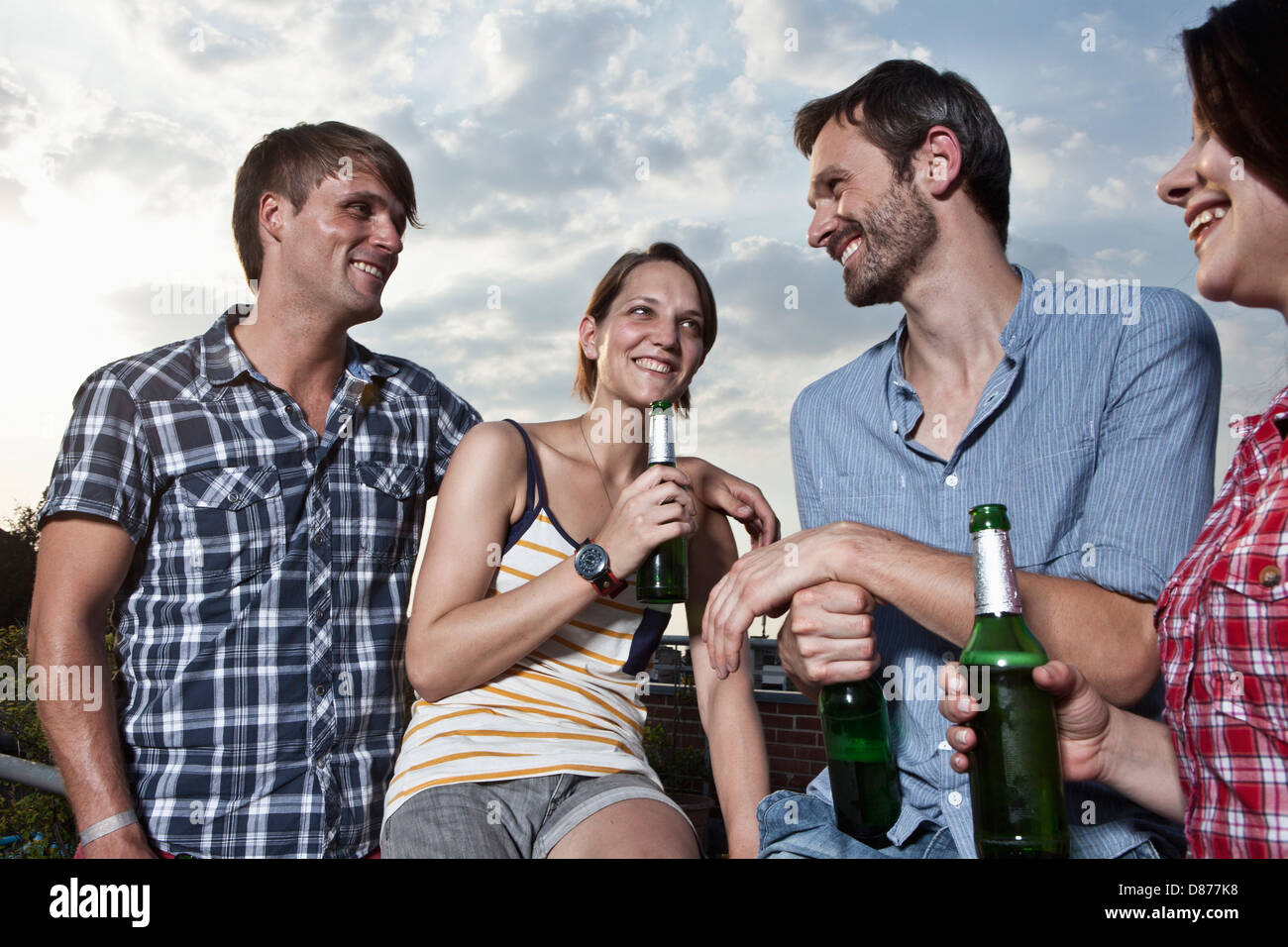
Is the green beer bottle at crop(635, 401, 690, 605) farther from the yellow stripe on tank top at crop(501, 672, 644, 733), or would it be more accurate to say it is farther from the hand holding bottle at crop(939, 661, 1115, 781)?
the hand holding bottle at crop(939, 661, 1115, 781)

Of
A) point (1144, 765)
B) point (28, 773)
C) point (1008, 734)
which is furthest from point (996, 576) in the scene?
point (28, 773)

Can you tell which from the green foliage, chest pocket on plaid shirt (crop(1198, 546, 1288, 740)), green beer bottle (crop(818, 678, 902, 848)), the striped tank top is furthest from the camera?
the green foliage

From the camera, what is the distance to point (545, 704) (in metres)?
1.94

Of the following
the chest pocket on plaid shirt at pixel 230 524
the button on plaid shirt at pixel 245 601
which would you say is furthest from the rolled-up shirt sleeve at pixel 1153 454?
the chest pocket on plaid shirt at pixel 230 524

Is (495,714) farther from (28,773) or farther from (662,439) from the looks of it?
(28,773)

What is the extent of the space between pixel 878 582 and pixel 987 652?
0.23 meters

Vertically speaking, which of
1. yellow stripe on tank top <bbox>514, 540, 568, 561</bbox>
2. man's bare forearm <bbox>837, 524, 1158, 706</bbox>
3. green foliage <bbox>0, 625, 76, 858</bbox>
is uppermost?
yellow stripe on tank top <bbox>514, 540, 568, 561</bbox>

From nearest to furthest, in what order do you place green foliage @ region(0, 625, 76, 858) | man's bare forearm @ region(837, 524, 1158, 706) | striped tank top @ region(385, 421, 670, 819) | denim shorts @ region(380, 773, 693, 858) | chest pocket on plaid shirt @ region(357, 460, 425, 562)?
man's bare forearm @ region(837, 524, 1158, 706), denim shorts @ region(380, 773, 693, 858), striped tank top @ region(385, 421, 670, 819), chest pocket on plaid shirt @ region(357, 460, 425, 562), green foliage @ region(0, 625, 76, 858)

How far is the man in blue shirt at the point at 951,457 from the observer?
1414 millimetres

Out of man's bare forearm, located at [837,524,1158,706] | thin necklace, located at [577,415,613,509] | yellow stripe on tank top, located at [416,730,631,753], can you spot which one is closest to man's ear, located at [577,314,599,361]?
thin necklace, located at [577,415,613,509]

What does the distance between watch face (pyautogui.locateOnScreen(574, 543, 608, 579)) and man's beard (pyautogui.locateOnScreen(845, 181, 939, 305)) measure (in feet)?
2.65

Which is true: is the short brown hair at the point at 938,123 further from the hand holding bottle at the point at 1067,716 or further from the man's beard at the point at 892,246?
the hand holding bottle at the point at 1067,716

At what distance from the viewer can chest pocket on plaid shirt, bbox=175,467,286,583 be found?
2082mm

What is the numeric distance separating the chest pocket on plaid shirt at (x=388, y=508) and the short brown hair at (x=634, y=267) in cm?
57
